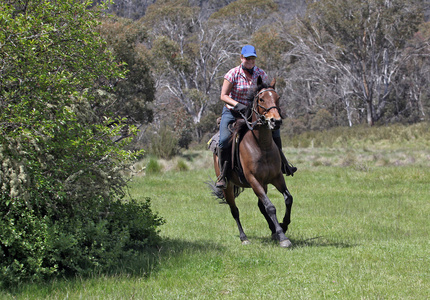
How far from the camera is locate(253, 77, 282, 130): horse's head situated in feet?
25.7

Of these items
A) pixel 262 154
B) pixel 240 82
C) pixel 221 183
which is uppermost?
pixel 240 82

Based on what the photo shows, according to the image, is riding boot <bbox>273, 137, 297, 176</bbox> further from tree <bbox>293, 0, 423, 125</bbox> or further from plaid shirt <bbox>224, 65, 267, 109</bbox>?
tree <bbox>293, 0, 423, 125</bbox>

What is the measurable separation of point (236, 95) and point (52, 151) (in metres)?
3.71

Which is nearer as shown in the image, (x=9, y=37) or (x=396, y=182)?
(x=9, y=37)

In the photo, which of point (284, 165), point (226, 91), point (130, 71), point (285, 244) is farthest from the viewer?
point (130, 71)

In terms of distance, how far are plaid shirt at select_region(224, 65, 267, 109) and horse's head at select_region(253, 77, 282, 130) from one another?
560 millimetres

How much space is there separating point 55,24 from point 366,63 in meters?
45.9

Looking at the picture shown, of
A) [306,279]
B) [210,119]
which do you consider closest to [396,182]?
[306,279]

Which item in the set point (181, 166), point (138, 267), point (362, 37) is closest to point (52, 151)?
point (138, 267)

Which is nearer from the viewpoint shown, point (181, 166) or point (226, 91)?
point (226, 91)

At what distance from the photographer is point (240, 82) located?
9.09 m

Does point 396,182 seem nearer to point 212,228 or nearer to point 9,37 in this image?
point 212,228

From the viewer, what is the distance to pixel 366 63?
49.0m

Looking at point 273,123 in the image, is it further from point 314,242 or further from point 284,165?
point 314,242
